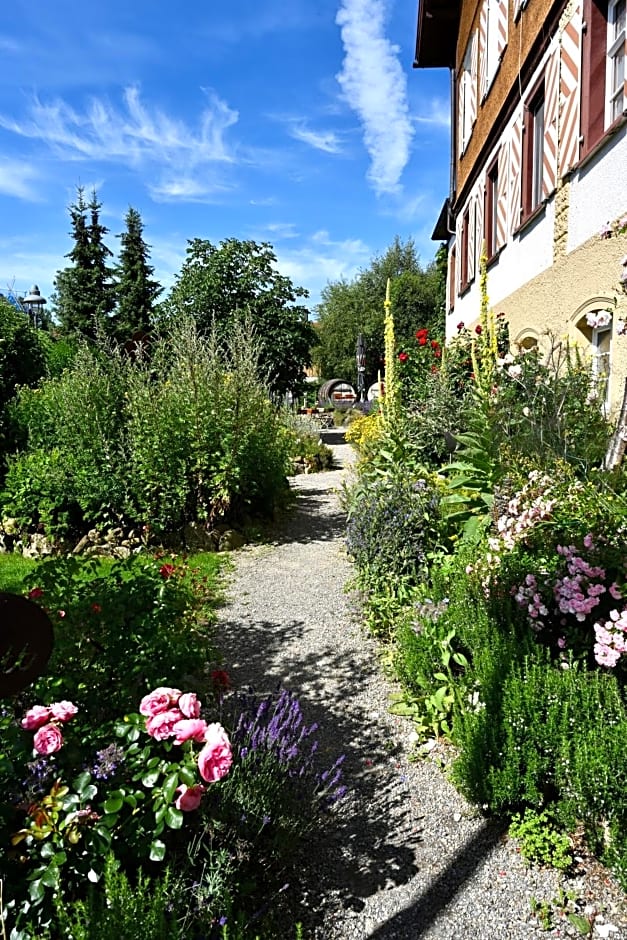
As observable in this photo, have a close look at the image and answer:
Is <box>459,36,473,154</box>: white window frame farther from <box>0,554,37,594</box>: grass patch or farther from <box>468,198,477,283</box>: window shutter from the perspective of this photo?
<box>0,554,37,594</box>: grass patch

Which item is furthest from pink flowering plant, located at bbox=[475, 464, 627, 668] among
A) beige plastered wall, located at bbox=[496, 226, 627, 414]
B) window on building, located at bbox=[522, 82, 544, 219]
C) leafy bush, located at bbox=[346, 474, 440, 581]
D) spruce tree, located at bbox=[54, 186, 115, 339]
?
spruce tree, located at bbox=[54, 186, 115, 339]

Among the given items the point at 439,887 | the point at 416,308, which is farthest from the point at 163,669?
the point at 416,308

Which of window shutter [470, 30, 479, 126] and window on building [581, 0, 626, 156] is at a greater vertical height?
window shutter [470, 30, 479, 126]

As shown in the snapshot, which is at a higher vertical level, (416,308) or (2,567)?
(416,308)

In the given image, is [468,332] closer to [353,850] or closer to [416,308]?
[353,850]

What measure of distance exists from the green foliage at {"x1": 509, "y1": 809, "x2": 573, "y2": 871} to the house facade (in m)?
2.54

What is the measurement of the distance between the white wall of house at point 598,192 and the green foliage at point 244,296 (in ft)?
31.6

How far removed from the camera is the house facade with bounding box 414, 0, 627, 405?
5465 millimetres

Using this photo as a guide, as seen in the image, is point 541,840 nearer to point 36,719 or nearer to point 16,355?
point 36,719

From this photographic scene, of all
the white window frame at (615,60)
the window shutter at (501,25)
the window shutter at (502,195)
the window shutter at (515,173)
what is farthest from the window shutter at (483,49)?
the white window frame at (615,60)

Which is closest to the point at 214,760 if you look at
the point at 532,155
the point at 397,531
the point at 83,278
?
the point at 397,531

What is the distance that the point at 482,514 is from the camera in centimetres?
466

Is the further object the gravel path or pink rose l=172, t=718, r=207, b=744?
the gravel path

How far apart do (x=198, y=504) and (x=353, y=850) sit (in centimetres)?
477
